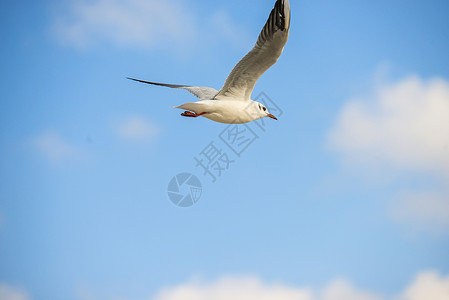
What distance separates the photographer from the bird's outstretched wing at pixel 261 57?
727 centimetres

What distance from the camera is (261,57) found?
7594 millimetres

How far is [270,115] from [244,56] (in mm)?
1740

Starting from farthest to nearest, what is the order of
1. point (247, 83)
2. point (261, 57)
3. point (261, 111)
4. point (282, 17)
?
point (261, 111), point (247, 83), point (261, 57), point (282, 17)

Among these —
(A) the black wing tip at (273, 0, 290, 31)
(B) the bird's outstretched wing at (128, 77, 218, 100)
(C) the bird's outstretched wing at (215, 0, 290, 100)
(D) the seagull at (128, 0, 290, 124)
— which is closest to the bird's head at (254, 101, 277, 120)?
(D) the seagull at (128, 0, 290, 124)

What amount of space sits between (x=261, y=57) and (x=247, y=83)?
0.60 metres

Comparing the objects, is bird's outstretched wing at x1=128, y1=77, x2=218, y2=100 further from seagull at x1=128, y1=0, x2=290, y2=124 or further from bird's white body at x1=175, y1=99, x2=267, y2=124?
bird's white body at x1=175, y1=99, x2=267, y2=124

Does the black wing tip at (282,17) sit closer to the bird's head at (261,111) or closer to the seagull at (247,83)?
the seagull at (247,83)

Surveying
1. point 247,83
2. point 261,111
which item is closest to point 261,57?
point 247,83

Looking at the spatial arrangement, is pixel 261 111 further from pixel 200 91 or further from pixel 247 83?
pixel 200 91

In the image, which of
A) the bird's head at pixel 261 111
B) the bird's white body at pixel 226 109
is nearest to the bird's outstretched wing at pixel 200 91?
the bird's white body at pixel 226 109

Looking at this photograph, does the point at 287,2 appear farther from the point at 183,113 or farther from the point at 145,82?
the point at 145,82

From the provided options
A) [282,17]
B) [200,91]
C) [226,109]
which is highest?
[200,91]

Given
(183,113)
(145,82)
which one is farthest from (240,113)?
(145,82)

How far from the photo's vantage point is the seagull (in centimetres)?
730
